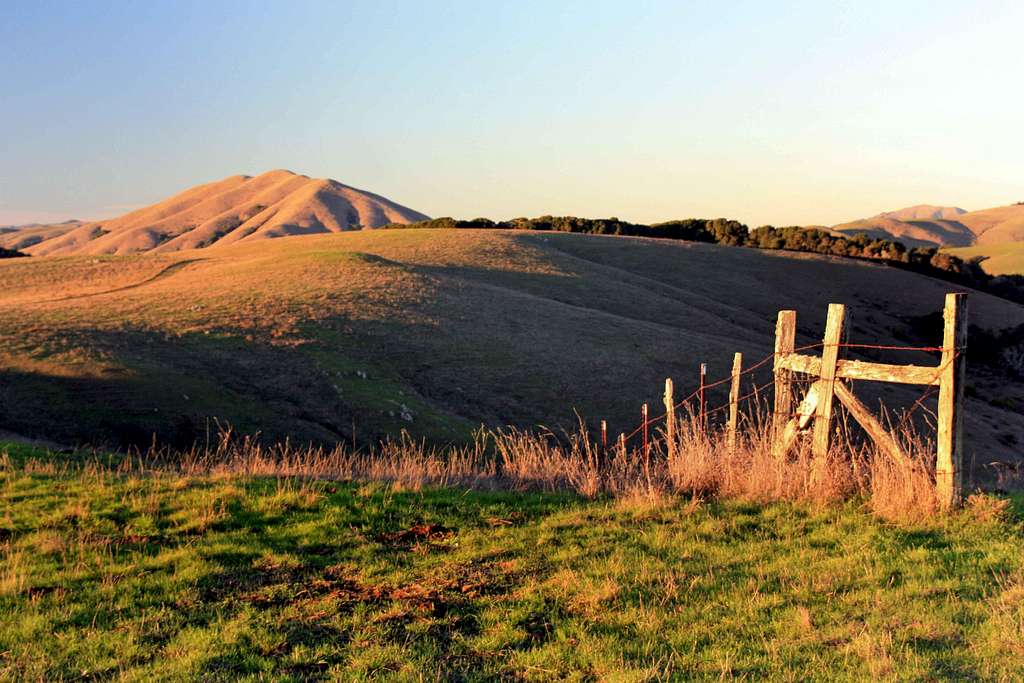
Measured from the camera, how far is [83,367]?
2409 cm

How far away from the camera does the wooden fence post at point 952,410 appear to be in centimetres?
985

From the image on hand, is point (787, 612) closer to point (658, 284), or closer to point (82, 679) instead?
point (82, 679)

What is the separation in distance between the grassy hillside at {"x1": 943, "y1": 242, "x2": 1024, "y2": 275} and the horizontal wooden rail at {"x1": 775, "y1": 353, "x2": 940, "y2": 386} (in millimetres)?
146654

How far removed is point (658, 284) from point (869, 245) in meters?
49.6

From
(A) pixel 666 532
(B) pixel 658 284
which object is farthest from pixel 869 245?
(A) pixel 666 532

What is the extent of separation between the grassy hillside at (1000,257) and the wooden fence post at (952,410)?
148m

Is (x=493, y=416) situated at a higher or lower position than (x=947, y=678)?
lower

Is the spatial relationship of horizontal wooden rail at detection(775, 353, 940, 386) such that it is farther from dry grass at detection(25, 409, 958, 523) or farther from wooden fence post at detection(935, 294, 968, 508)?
dry grass at detection(25, 409, 958, 523)

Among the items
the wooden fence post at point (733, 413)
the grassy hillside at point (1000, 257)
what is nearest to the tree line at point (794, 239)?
the grassy hillside at point (1000, 257)

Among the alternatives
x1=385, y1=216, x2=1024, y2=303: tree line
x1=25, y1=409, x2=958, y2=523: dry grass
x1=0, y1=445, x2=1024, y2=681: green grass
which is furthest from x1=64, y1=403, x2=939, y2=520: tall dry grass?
x1=385, y1=216, x2=1024, y2=303: tree line

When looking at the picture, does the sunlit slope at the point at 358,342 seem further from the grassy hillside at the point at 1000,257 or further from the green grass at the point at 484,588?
the grassy hillside at the point at 1000,257

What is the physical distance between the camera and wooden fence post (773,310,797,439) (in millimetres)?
12016

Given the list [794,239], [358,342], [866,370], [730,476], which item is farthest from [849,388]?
[794,239]

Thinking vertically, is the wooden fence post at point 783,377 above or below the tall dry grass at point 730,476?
above
